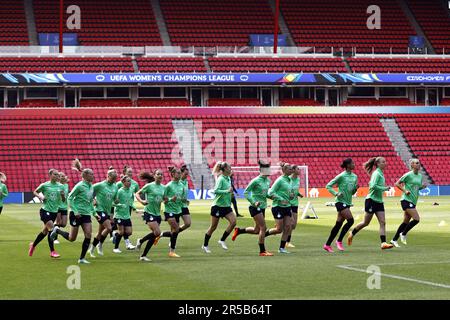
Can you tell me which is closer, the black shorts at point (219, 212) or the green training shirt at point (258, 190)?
the green training shirt at point (258, 190)

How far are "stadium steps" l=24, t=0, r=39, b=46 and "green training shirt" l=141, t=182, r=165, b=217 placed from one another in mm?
51706

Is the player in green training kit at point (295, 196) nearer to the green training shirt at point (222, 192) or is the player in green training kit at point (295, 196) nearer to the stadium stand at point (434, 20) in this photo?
the green training shirt at point (222, 192)

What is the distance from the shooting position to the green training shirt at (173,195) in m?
23.0

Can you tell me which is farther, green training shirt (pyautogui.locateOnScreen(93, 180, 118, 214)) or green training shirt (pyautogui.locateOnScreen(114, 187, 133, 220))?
green training shirt (pyautogui.locateOnScreen(114, 187, 133, 220))

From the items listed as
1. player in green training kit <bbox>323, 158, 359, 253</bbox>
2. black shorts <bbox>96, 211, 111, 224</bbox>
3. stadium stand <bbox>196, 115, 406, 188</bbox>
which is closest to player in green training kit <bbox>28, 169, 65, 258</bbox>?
black shorts <bbox>96, 211, 111, 224</bbox>

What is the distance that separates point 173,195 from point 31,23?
53.7 m

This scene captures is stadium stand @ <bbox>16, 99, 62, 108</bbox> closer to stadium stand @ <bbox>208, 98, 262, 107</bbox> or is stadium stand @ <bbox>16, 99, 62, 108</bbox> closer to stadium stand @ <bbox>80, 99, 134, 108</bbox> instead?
stadium stand @ <bbox>80, 99, 134, 108</bbox>

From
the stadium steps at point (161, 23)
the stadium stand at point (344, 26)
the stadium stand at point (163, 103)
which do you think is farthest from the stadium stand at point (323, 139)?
the stadium steps at point (161, 23)

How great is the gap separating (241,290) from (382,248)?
8.64 metres

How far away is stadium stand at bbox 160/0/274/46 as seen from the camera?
7556 cm

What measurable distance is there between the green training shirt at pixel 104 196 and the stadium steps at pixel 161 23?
5246 cm

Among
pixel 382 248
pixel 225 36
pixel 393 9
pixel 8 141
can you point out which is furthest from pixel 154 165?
pixel 382 248

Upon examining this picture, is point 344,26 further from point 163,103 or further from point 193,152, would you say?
point 193,152

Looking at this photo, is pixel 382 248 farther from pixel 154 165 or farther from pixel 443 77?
pixel 443 77
